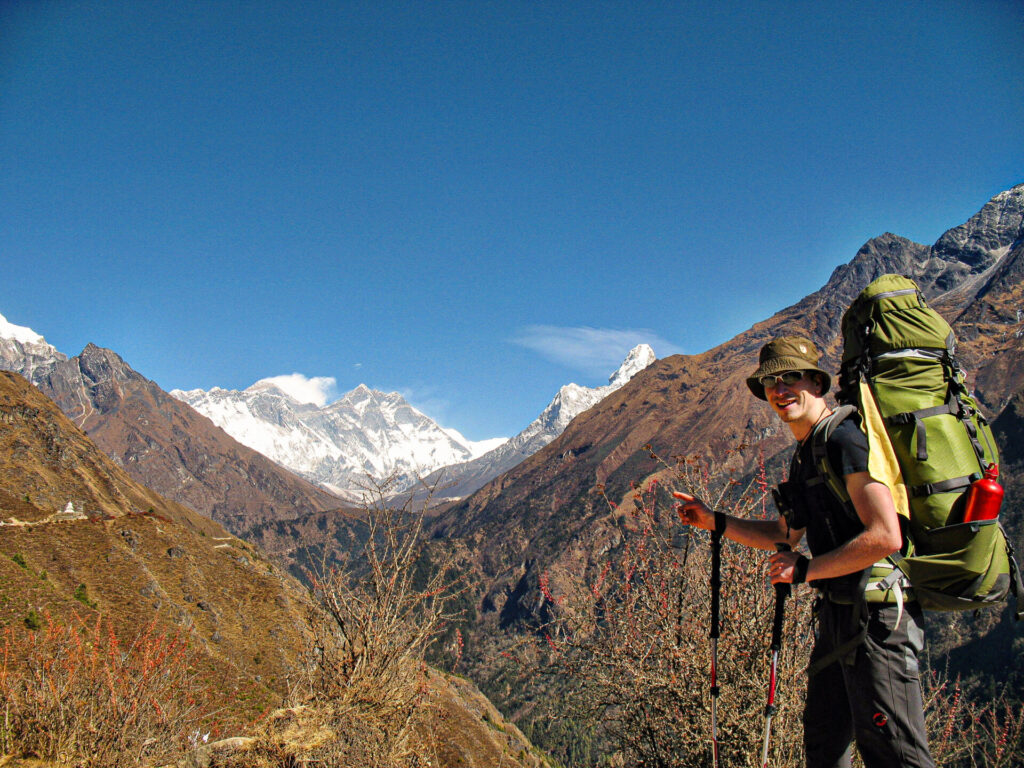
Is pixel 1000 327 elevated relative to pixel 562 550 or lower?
elevated

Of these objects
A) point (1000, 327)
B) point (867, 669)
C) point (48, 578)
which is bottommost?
point (48, 578)

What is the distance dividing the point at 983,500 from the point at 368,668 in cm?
534

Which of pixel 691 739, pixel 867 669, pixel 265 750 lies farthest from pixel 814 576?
pixel 265 750

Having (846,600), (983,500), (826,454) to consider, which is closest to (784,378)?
(826,454)

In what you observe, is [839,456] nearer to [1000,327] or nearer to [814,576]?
[814,576]

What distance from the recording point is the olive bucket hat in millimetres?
2932

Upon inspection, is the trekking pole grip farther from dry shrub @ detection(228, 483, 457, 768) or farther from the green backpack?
dry shrub @ detection(228, 483, 457, 768)

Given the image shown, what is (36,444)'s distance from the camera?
64188 millimetres

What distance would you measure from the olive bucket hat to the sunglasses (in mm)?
32

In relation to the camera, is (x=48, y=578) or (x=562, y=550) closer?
(x=48, y=578)

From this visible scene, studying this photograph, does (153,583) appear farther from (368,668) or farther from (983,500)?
(983,500)

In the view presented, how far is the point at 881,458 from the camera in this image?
8.12 feet

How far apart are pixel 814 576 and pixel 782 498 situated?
21.1 inches

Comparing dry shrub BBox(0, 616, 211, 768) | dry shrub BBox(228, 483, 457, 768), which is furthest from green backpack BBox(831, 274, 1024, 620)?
dry shrub BBox(0, 616, 211, 768)
